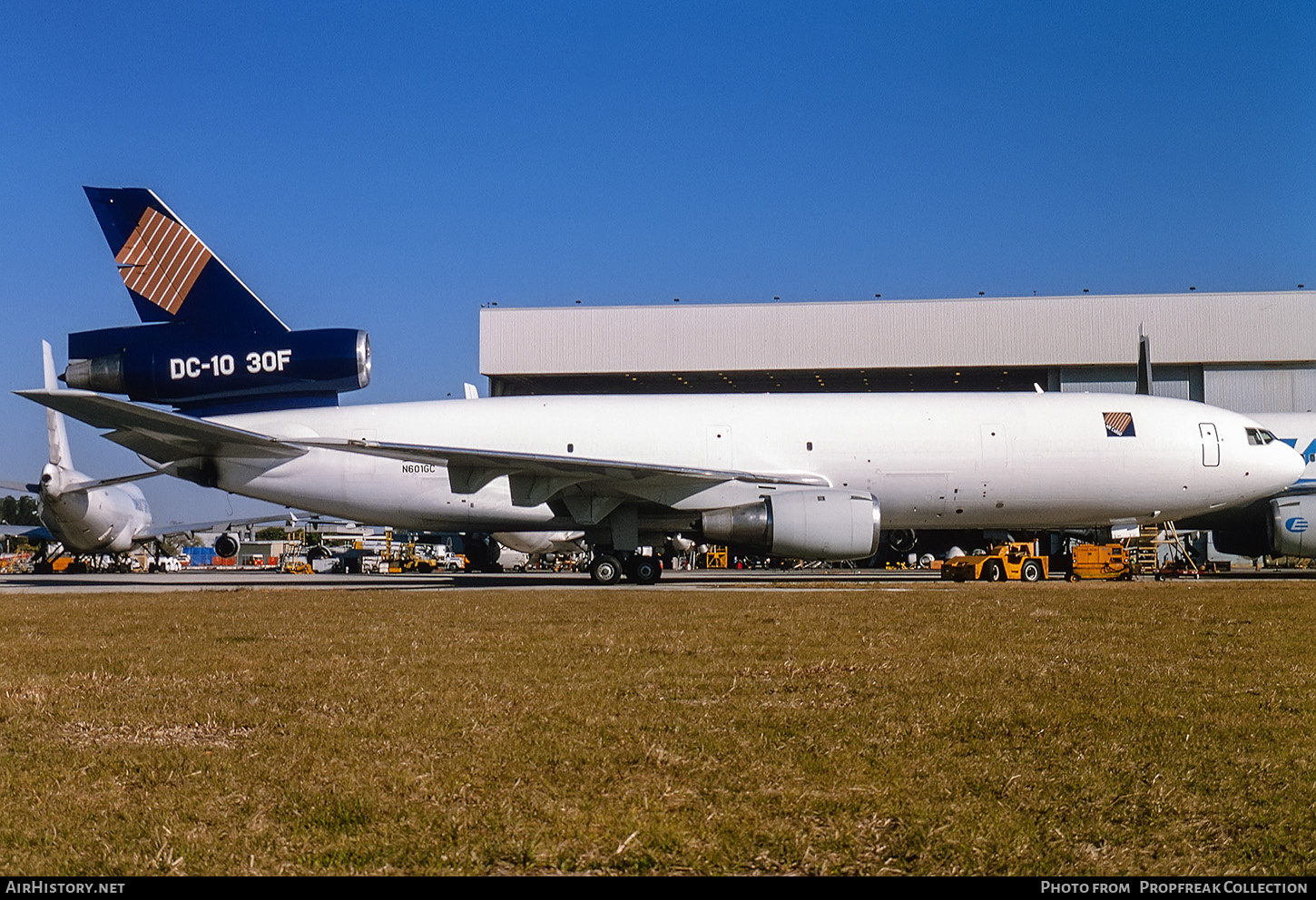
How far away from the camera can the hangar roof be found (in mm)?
42969

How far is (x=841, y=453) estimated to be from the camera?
21266 millimetres

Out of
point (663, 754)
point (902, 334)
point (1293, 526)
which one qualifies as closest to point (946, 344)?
point (902, 334)

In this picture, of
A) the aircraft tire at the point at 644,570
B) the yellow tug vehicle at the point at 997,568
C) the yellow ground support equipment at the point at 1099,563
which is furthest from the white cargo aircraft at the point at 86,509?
the yellow ground support equipment at the point at 1099,563

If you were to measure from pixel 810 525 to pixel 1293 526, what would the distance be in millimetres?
12082

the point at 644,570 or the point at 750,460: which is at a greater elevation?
the point at 750,460

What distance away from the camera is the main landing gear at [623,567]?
2089 cm

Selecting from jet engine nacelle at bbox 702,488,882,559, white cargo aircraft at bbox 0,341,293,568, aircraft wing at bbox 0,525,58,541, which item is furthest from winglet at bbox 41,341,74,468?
jet engine nacelle at bbox 702,488,882,559

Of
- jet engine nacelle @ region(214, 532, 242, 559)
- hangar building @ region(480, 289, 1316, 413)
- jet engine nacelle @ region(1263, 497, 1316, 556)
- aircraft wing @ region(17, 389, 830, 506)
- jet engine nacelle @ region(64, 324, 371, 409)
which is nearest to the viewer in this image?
aircraft wing @ region(17, 389, 830, 506)

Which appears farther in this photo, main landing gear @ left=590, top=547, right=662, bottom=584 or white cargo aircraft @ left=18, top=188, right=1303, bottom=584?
main landing gear @ left=590, top=547, right=662, bottom=584

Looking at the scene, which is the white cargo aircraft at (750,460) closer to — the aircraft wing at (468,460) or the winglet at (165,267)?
the aircraft wing at (468,460)

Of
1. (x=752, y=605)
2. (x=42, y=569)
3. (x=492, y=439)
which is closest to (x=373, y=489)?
(x=492, y=439)

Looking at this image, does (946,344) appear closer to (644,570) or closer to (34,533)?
(644,570)

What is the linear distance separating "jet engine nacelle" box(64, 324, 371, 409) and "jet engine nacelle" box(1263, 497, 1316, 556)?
1996cm

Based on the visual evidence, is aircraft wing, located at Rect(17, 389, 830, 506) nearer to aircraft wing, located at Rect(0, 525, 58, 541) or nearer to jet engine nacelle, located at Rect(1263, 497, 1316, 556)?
jet engine nacelle, located at Rect(1263, 497, 1316, 556)
